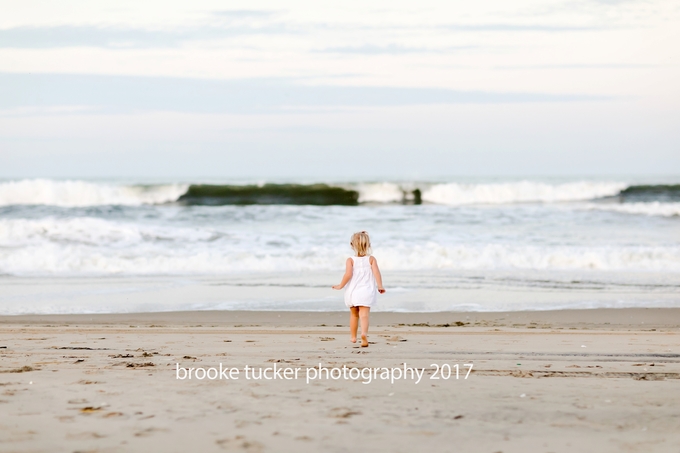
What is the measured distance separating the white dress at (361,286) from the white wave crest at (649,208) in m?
20.9

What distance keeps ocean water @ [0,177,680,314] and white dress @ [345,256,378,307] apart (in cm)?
276

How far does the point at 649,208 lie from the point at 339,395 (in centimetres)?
2515

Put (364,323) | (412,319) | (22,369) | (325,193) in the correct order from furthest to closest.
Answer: (325,193) < (412,319) < (364,323) < (22,369)

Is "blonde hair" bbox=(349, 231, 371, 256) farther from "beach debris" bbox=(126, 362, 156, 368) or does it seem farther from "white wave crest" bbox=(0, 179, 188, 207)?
"white wave crest" bbox=(0, 179, 188, 207)

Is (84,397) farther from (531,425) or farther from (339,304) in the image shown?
(339,304)

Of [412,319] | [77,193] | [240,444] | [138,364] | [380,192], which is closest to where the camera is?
[240,444]

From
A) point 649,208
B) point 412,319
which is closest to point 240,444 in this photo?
point 412,319

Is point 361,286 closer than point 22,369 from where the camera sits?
No

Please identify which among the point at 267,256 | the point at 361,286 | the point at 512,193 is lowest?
the point at 361,286

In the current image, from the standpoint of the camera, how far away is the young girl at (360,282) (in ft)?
20.1

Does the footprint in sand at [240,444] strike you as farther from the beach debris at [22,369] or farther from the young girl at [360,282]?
the young girl at [360,282]

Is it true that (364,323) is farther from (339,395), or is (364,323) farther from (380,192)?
(380,192)

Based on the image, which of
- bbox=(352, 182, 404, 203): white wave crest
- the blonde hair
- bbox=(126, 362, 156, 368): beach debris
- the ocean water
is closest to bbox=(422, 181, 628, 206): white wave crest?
bbox=(352, 182, 404, 203): white wave crest

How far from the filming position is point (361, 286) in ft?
20.2
